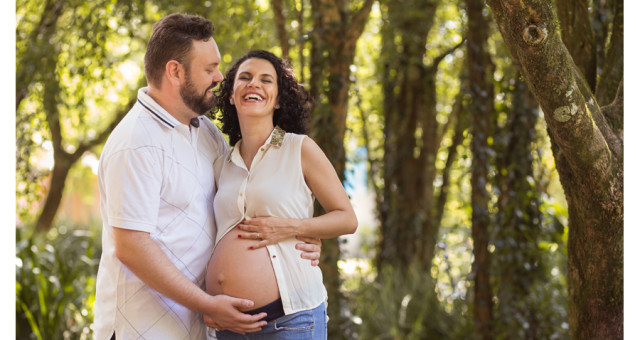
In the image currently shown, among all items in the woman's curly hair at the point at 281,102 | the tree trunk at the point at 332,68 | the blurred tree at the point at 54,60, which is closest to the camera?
the woman's curly hair at the point at 281,102

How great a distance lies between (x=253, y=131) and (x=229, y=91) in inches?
10.5

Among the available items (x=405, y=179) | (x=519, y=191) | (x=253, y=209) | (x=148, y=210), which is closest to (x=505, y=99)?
(x=519, y=191)

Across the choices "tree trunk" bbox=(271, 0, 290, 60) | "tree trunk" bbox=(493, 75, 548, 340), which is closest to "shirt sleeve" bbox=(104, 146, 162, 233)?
"tree trunk" bbox=(271, 0, 290, 60)

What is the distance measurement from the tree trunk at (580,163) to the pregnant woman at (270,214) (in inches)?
30.2

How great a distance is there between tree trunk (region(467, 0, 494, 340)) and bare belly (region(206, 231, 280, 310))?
9.23 ft

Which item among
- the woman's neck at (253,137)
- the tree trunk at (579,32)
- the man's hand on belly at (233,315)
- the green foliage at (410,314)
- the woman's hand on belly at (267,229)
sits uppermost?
the tree trunk at (579,32)

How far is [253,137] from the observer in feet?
7.43

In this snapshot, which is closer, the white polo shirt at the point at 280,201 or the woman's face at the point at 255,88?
the white polo shirt at the point at 280,201

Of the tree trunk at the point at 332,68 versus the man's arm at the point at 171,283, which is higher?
the tree trunk at the point at 332,68

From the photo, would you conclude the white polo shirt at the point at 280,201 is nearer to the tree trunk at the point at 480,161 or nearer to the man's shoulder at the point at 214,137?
the man's shoulder at the point at 214,137

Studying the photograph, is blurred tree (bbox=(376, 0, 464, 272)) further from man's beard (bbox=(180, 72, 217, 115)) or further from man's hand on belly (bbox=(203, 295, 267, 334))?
man's hand on belly (bbox=(203, 295, 267, 334))

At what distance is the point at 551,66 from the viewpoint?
2008 millimetres

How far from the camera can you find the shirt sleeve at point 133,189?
6.39 ft

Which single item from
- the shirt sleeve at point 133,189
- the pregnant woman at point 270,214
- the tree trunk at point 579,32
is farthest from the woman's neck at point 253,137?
the tree trunk at point 579,32
